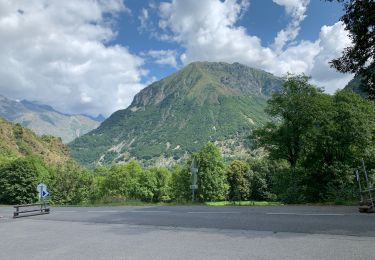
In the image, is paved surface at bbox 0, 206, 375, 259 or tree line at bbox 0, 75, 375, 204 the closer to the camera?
paved surface at bbox 0, 206, 375, 259

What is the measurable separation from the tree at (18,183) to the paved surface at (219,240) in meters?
63.8

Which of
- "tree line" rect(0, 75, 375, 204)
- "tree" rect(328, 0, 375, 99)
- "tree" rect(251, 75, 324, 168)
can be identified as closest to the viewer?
"tree" rect(328, 0, 375, 99)

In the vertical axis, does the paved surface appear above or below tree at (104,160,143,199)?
below

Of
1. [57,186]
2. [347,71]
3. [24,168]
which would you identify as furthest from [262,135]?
[57,186]

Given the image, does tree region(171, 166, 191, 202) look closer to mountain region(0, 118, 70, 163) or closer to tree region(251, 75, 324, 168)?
tree region(251, 75, 324, 168)

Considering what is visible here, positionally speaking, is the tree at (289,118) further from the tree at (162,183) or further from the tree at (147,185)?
the tree at (147,185)

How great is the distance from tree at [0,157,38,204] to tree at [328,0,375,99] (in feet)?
229

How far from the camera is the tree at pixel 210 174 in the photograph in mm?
64938

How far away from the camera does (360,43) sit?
14.2 meters

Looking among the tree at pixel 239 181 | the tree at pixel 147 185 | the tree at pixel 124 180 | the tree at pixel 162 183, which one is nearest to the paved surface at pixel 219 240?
the tree at pixel 124 180

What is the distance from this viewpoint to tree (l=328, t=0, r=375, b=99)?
525 inches

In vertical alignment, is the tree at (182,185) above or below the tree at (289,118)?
below

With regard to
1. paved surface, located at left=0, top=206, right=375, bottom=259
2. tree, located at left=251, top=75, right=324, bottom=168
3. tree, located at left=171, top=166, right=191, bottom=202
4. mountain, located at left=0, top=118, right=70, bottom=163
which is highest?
mountain, located at left=0, top=118, right=70, bottom=163

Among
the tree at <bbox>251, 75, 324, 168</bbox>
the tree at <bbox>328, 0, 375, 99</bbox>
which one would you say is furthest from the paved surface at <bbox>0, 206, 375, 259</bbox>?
the tree at <bbox>251, 75, 324, 168</bbox>
